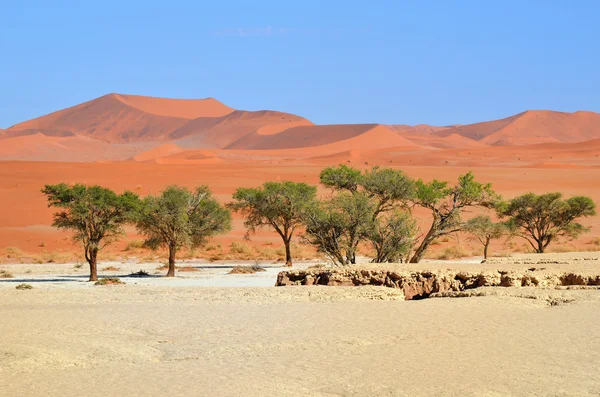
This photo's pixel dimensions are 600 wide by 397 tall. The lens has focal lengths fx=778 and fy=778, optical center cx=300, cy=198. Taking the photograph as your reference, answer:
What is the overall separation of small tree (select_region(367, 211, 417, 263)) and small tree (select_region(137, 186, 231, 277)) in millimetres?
9363

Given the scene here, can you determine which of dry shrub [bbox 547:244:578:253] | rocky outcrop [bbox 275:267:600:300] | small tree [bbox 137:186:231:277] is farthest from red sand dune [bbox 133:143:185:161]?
rocky outcrop [bbox 275:267:600:300]

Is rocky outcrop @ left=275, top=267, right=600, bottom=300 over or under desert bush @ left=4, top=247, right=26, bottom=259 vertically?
over

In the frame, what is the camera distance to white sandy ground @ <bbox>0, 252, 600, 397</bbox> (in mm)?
11008

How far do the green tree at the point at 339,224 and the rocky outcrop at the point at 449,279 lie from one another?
713 centimetres

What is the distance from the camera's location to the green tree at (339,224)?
94.1ft

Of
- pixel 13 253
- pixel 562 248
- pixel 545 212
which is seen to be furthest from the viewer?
pixel 13 253

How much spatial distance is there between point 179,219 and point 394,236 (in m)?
10.1

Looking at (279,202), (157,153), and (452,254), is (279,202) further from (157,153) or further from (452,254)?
(157,153)

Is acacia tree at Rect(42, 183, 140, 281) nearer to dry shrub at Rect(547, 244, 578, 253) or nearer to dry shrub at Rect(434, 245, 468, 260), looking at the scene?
dry shrub at Rect(434, 245, 468, 260)

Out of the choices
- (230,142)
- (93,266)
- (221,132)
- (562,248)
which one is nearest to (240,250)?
(93,266)

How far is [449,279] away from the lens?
68.5 feet

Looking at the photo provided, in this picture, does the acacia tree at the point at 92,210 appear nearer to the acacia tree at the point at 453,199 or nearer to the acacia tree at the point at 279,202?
the acacia tree at the point at 279,202

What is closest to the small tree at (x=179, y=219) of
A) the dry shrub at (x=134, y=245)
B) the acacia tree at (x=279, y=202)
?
the acacia tree at (x=279, y=202)

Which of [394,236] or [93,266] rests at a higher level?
[394,236]
